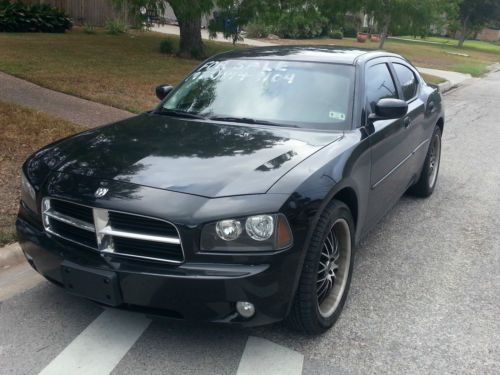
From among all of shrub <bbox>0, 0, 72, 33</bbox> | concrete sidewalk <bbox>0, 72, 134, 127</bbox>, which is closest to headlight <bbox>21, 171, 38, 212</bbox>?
concrete sidewalk <bbox>0, 72, 134, 127</bbox>

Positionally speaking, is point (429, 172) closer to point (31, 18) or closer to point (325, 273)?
point (325, 273)

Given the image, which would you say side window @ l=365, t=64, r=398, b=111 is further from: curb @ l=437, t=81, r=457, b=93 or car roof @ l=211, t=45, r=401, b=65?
curb @ l=437, t=81, r=457, b=93

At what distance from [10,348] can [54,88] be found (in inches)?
306

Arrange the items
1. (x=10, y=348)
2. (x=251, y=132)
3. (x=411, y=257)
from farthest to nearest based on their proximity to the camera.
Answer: (x=411, y=257), (x=251, y=132), (x=10, y=348)

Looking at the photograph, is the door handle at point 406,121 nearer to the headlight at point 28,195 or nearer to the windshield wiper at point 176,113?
the windshield wiper at point 176,113

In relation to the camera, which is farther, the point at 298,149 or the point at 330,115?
the point at 330,115

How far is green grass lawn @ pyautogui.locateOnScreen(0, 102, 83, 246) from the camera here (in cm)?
488

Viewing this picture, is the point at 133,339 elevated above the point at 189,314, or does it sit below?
below

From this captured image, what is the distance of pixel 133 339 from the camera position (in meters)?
3.29

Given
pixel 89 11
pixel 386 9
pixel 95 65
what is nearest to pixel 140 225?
pixel 95 65

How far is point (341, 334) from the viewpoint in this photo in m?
3.45

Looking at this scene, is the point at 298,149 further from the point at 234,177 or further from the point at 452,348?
the point at 452,348

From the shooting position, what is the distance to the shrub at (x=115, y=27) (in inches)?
852

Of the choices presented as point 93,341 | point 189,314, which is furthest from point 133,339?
point 189,314
